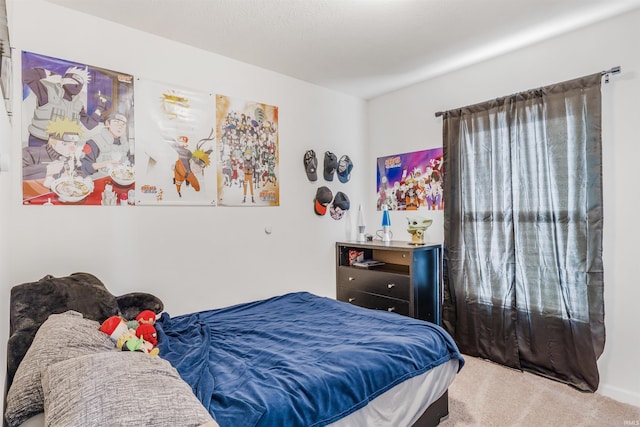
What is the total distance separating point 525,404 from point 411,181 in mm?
2026

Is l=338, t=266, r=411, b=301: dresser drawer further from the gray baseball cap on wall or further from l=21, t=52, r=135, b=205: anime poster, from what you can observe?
l=21, t=52, r=135, b=205: anime poster

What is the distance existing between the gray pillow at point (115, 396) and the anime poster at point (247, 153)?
1864mm

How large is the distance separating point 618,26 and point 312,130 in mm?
2358

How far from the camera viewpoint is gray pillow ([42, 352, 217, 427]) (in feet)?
2.60

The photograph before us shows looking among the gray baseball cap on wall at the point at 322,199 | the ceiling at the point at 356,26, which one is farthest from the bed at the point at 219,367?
the ceiling at the point at 356,26

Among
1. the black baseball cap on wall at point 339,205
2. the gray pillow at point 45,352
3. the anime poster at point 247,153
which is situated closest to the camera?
the gray pillow at point 45,352

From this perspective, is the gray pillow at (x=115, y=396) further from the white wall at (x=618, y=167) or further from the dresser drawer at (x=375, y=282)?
the white wall at (x=618, y=167)

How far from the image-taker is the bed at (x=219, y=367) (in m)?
0.89

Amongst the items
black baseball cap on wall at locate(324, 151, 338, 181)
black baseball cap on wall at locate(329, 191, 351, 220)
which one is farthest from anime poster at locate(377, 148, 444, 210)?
black baseball cap on wall at locate(324, 151, 338, 181)

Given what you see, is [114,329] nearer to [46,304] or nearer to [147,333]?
[147,333]

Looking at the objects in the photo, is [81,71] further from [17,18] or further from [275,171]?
[275,171]

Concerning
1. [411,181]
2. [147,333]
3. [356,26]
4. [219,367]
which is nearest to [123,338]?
[147,333]

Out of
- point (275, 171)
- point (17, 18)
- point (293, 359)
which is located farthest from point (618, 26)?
point (17, 18)

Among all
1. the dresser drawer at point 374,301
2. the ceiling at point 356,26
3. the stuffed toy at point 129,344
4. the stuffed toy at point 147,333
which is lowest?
the dresser drawer at point 374,301
